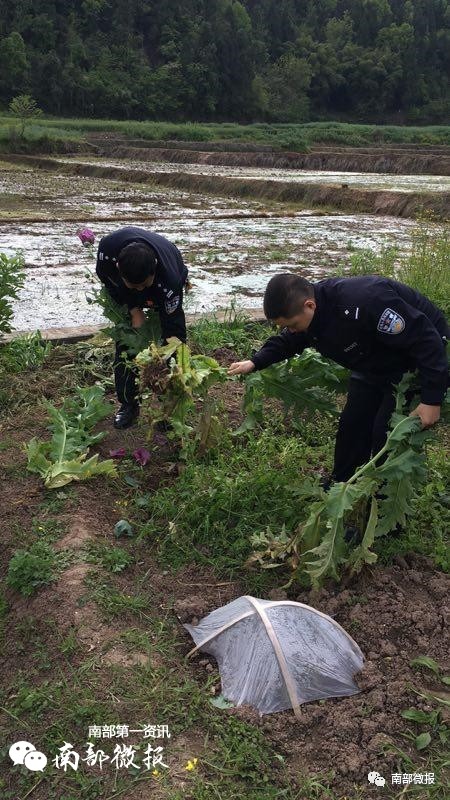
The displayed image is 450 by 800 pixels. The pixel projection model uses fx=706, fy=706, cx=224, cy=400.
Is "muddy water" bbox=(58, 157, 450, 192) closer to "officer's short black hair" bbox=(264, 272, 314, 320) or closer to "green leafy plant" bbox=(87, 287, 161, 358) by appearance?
"green leafy plant" bbox=(87, 287, 161, 358)

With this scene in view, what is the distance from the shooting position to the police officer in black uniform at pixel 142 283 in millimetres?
4121

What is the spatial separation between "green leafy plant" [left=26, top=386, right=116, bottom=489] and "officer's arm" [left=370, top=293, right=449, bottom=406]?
1.77 metres

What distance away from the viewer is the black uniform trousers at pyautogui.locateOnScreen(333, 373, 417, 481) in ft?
11.4

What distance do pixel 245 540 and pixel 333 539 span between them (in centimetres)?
68

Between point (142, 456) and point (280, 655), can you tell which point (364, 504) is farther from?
point (142, 456)

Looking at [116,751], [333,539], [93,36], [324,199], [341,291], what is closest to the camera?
[116,751]

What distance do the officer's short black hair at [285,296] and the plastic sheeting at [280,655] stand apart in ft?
4.10

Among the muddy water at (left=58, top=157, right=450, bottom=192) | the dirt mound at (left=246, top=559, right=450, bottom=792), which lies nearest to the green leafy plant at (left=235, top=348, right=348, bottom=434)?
the dirt mound at (left=246, top=559, right=450, bottom=792)

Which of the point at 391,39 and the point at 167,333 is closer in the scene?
the point at 167,333

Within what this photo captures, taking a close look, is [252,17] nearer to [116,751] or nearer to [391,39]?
[391,39]

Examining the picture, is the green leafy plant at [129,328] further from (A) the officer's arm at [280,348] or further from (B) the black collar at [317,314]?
(B) the black collar at [317,314]

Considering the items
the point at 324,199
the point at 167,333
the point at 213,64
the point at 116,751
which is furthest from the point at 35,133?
the point at 213,64

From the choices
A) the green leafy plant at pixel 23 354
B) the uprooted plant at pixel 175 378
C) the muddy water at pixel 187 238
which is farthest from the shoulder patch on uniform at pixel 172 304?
the green leafy plant at pixel 23 354

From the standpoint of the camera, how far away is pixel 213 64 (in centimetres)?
7788
